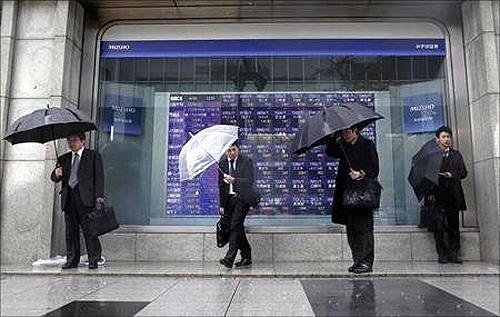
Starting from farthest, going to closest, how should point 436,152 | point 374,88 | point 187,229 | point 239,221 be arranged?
point 374,88, point 187,229, point 436,152, point 239,221

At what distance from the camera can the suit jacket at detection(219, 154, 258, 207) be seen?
25.0 ft

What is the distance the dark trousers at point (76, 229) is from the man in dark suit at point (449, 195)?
540 cm

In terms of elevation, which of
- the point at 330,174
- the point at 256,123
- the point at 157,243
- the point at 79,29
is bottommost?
the point at 157,243

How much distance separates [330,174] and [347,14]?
3240 millimetres

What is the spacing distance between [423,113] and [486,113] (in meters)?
1.31

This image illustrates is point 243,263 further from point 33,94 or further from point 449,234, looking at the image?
point 33,94

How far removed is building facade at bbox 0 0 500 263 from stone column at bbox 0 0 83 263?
1.0 inches

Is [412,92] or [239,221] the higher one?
[412,92]

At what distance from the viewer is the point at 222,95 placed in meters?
9.88

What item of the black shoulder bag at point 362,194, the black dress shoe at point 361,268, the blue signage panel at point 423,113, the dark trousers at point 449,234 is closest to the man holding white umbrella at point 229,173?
the black shoulder bag at point 362,194

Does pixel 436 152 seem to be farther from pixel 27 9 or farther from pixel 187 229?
pixel 27 9

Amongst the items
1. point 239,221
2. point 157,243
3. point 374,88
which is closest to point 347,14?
point 374,88

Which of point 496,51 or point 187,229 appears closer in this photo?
point 496,51

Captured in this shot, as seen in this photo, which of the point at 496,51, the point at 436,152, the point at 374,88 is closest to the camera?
the point at 436,152
